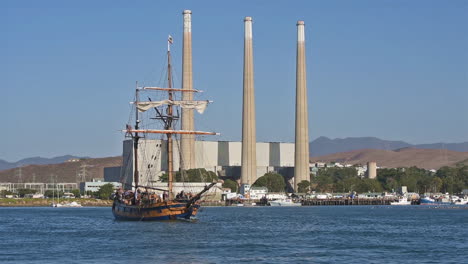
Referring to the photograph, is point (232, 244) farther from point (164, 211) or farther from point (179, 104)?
point (179, 104)

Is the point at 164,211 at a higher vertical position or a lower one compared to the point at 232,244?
higher

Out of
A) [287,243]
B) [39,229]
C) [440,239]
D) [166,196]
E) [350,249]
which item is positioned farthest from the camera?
[166,196]

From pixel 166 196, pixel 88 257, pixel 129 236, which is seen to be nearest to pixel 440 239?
pixel 129 236

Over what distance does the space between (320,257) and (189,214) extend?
43.5 metres

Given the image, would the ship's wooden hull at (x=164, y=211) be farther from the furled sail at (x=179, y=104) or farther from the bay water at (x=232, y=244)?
the furled sail at (x=179, y=104)

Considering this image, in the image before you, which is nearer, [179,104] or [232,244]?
[232,244]

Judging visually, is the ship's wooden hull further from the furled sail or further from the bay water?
the furled sail

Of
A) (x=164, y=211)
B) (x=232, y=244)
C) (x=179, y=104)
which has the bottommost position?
(x=232, y=244)

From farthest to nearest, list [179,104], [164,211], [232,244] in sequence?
1. [179,104]
2. [164,211]
3. [232,244]

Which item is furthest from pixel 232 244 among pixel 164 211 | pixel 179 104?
pixel 179 104

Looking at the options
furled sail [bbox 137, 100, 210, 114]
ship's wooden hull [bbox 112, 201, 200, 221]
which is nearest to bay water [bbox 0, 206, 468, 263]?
ship's wooden hull [bbox 112, 201, 200, 221]

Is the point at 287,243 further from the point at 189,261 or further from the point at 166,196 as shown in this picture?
the point at 166,196

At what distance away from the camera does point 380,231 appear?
308 feet

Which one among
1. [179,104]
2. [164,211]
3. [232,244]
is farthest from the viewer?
[179,104]
